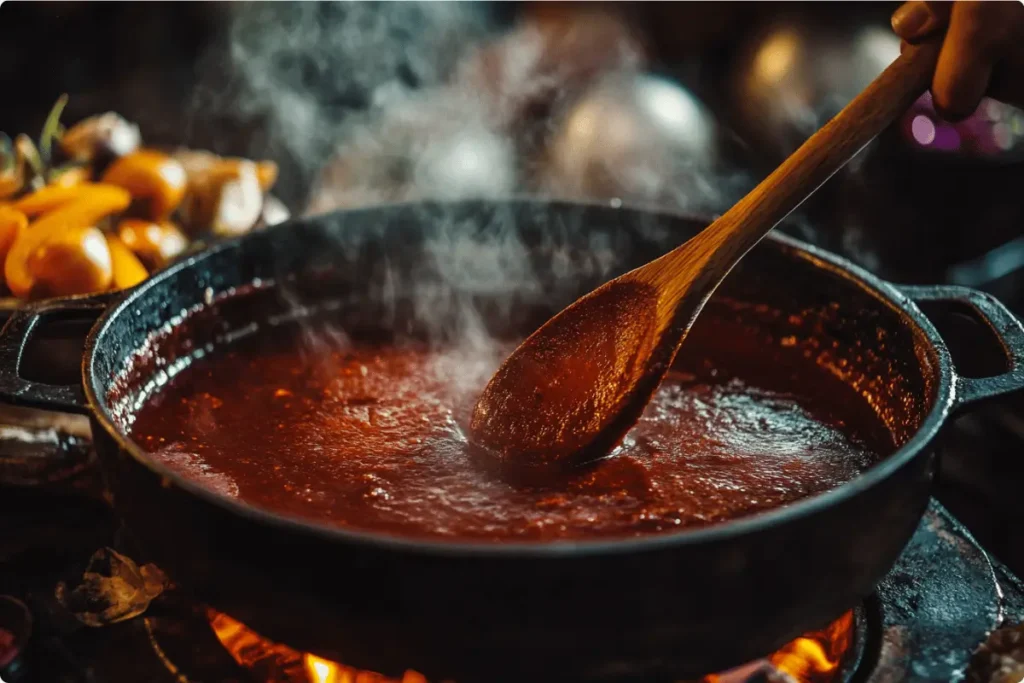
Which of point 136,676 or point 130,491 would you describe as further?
point 136,676

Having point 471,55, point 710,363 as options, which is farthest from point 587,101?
point 710,363

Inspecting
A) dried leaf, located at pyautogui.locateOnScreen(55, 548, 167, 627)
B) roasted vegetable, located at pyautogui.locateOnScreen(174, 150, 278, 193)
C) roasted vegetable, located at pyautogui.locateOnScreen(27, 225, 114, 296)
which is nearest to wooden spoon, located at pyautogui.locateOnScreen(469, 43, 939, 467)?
dried leaf, located at pyautogui.locateOnScreen(55, 548, 167, 627)

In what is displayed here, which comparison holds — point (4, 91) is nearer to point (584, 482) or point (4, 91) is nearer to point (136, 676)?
point (136, 676)

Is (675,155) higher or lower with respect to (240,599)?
lower

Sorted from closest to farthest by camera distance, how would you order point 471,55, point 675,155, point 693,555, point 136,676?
point 693,555
point 136,676
point 675,155
point 471,55

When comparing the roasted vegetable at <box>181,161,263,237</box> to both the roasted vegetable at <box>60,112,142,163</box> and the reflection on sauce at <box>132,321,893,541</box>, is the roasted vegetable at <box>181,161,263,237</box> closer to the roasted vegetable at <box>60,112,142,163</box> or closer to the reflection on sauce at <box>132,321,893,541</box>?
the roasted vegetable at <box>60,112,142,163</box>

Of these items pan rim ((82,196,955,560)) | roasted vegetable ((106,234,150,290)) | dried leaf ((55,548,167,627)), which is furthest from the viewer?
roasted vegetable ((106,234,150,290))
